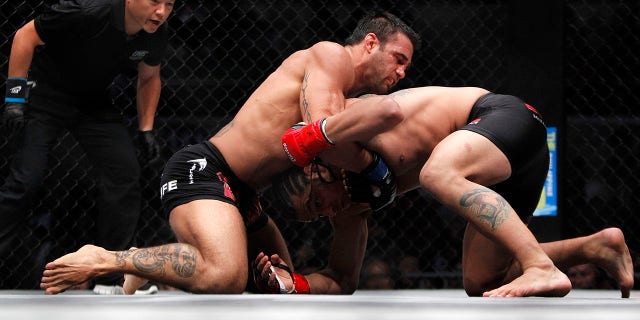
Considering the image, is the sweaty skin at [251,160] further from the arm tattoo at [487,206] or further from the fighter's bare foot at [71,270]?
the arm tattoo at [487,206]

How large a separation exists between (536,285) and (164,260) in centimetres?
76

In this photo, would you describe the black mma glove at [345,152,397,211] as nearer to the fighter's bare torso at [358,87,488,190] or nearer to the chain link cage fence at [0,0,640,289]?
the fighter's bare torso at [358,87,488,190]

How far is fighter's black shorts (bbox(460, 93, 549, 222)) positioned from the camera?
1.79 meters

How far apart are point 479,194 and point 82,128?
4.80 feet

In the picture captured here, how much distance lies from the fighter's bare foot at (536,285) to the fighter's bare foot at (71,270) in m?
0.79

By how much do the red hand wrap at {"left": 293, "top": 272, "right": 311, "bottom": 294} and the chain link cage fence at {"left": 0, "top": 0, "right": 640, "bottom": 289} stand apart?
119 centimetres

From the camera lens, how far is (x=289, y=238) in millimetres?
3334

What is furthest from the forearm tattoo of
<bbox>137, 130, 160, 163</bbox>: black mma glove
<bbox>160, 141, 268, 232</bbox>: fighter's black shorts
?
<bbox>137, 130, 160, 163</bbox>: black mma glove

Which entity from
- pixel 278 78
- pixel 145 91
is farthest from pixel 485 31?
pixel 278 78

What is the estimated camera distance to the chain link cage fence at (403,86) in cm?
318

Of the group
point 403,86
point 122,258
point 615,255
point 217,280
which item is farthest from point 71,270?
point 403,86

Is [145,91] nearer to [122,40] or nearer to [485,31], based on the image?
[122,40]

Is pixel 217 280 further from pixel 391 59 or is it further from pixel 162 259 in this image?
pixel 391 59

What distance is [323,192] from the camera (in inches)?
76.7
